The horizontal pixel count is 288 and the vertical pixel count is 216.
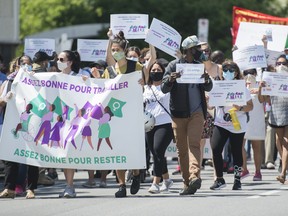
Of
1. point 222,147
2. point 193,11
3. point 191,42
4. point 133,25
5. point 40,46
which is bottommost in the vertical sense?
point 222,147

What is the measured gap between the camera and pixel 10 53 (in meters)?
39.3

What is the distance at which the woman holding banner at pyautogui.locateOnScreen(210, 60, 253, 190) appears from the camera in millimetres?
16688

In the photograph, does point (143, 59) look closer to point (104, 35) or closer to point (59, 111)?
point (59, 111)

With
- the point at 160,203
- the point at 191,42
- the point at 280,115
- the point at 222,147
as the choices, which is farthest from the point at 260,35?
the point at 160,203

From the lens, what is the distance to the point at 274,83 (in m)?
17.7

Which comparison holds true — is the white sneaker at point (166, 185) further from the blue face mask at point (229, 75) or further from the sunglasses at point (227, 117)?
the blue face mask at point (229, 75)

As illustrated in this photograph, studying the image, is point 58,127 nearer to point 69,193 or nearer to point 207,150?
point 69,193

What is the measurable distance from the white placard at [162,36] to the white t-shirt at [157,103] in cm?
96

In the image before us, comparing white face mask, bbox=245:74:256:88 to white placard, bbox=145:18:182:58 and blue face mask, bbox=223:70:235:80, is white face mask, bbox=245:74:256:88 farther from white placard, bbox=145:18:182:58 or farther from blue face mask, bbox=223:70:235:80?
white placard, bbox=145:18:182:58

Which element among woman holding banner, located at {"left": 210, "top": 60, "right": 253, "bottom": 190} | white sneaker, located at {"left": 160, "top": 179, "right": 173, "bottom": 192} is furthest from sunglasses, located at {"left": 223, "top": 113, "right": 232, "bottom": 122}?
white sneaker, located at {"left": 160, "top": 179, "right": 173, "bottom": 192}

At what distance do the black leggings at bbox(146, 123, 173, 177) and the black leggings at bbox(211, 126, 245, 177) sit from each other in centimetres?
79

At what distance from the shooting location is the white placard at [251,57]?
728 inches

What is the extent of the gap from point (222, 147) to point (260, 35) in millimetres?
4530

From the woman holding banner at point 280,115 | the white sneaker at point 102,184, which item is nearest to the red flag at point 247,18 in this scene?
the woman holding banner at point 280,115
